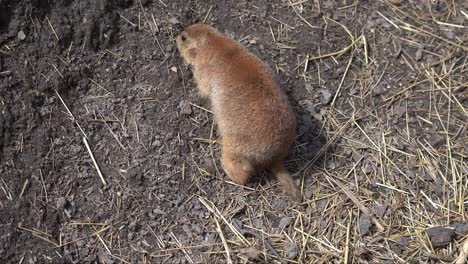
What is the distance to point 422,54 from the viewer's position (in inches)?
172

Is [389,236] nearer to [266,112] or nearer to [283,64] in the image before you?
[266,112]

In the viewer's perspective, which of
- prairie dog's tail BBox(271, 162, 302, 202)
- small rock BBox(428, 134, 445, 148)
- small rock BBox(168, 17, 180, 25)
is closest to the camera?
prairie dog's tail BBox(271, 162, 302, 202)

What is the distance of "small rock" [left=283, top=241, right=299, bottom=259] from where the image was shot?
11.1 ft

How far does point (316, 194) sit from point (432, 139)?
0.99 metres

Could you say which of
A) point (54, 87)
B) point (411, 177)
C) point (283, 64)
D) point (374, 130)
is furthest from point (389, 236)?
point (54, 87)

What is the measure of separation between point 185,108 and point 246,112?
0.59 m

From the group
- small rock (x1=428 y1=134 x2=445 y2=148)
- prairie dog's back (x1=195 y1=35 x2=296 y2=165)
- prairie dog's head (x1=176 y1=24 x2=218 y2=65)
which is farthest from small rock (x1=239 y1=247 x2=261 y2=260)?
small rock (x1=428 y1=134 x2=445 y2=148)

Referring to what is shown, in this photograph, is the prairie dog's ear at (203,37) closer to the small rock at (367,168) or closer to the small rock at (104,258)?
the small rock at (367,168)

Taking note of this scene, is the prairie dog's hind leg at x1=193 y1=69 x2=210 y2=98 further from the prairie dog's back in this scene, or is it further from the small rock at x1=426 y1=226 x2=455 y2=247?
the small rock at x1=426 y1=226 x2=455 y2=247

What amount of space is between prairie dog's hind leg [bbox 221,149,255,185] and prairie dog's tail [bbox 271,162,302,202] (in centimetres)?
16

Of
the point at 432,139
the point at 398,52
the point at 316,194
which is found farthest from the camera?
the point at 398,52

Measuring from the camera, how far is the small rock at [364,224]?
349 cm

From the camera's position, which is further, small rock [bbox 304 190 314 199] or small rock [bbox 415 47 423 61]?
small rock [bbox 415 47 423 61]

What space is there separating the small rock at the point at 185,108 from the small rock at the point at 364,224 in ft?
4.53
